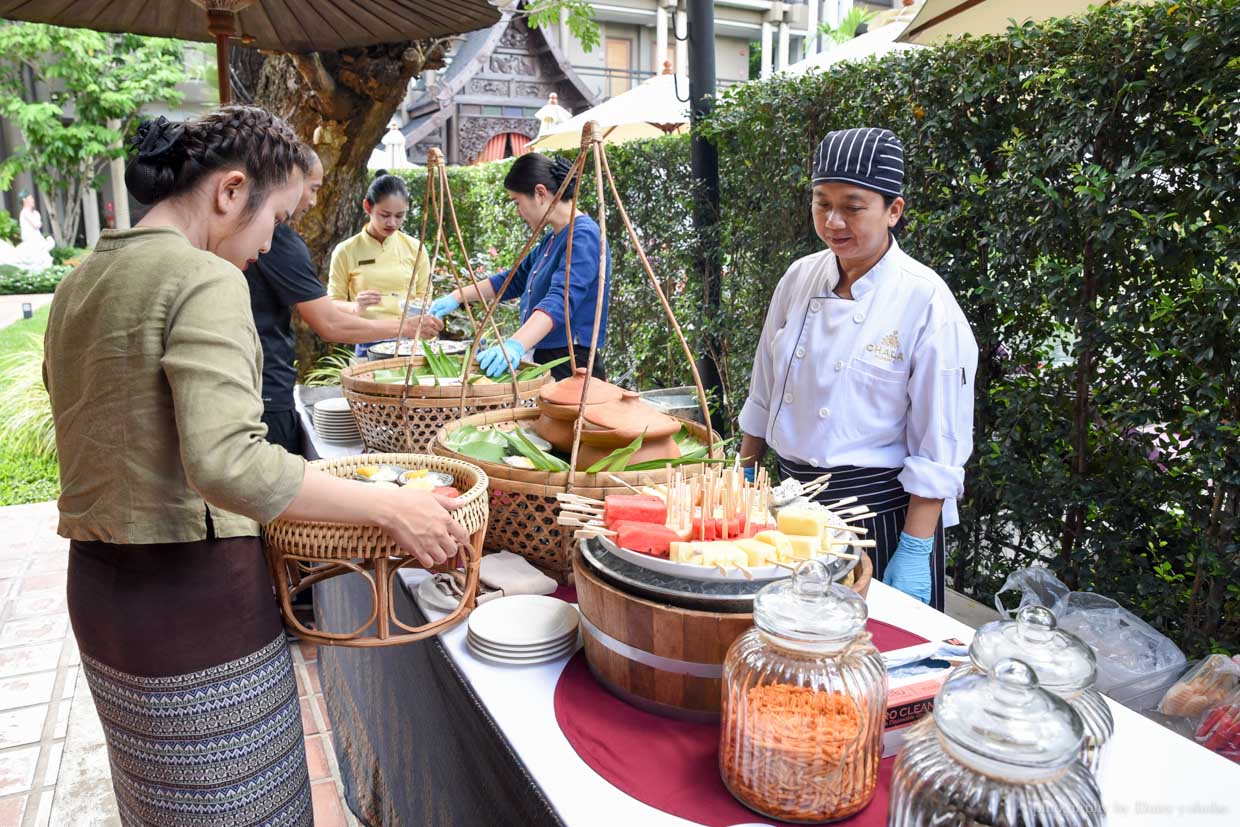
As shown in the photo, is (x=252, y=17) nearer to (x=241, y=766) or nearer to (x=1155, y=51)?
(x=241, y=766)

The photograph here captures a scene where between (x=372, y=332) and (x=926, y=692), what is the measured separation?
250 cm

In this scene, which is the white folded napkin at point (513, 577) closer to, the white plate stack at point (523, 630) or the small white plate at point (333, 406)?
the white plate stack at point (523, 630)

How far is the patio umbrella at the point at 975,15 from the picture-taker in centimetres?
309

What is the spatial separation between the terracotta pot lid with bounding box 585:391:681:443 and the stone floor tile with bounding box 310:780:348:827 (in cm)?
159

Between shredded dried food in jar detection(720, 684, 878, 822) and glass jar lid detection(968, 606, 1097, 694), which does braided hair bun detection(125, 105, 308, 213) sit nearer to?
shredded dried food in jar detection(720, 684, 878, 822)

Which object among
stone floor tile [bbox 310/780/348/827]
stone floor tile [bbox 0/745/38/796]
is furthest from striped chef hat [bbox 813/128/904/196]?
stone floor tile [bbox 0/745/38/796]

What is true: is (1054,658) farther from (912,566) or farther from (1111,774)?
(912,566)

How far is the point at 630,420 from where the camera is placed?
1.81m

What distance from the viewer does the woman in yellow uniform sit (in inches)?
192

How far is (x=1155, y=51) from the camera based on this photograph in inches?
98.0

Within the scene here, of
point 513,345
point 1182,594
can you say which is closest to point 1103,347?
point 1182,594

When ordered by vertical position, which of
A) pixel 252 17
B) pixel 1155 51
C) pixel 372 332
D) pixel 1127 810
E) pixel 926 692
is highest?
pixel 252 17

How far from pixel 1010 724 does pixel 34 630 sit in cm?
444

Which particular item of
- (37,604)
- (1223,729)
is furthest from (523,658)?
(37,604)
